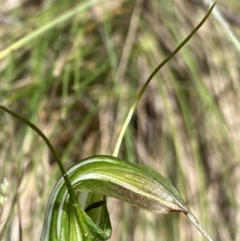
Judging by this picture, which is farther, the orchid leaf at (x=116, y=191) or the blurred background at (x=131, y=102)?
the blurred background at (x=131, y=102)

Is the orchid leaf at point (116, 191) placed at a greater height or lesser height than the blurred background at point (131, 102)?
lesser

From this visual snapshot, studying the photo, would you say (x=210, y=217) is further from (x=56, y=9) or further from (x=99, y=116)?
(x=56, y=9)

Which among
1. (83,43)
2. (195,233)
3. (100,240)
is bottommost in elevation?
(100,240)

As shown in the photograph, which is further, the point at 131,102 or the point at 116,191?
the point at 131,102

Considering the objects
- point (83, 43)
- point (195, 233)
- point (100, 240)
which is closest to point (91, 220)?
point (100, 240)

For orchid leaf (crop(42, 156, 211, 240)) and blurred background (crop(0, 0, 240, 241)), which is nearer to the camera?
orchid leaf (crop(42, 156, 211, 240))

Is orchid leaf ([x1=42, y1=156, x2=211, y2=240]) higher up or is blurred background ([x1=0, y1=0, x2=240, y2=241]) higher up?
blurred background ([x1=0, y1=0, x2=240, y2=241])

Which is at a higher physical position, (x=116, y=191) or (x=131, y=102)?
(x=131, y=102)

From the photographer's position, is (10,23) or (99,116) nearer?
(99,116)
